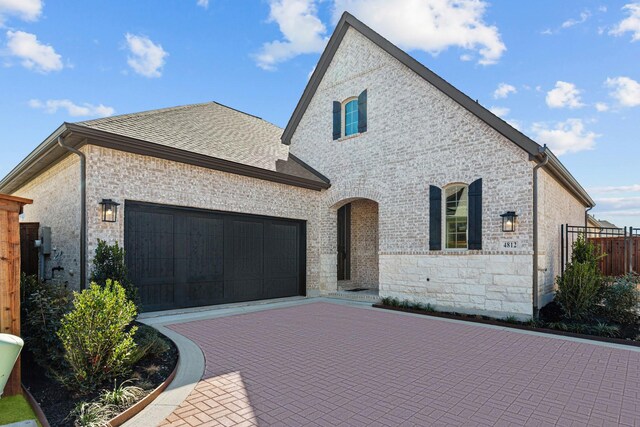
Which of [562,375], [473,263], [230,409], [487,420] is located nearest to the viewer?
[487,420]

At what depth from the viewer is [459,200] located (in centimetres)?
995

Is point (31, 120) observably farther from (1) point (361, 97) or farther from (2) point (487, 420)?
(2) point (487, 420)

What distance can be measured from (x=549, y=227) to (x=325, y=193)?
7.08 meters

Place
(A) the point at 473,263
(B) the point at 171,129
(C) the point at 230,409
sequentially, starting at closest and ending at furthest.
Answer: (C) the point at 230,409 → (A) the point at 473,263 → (B) the point at 171,129

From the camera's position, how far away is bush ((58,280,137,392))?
4141 mm

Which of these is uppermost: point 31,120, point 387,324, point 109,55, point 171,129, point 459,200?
point 109,55

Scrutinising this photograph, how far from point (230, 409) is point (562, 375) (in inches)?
179

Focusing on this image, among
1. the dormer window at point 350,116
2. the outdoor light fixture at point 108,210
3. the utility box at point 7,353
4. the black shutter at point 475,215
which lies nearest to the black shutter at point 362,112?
the dormer window at point 350,116

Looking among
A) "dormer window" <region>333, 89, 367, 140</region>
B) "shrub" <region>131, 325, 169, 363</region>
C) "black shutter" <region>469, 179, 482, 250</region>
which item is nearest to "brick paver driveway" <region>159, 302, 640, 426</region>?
"shrub" <region>131, 325, 169, 363</region>

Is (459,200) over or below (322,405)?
over

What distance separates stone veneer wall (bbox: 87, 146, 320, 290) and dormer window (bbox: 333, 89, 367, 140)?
8.48 ft

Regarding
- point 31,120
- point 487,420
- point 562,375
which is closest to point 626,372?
point 562,375

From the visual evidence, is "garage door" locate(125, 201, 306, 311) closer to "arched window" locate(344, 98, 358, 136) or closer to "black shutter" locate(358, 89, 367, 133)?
"arched window" locate(344, 98, 358, 136)

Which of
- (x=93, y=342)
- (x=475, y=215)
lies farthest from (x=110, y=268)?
(x=475, y=215)
